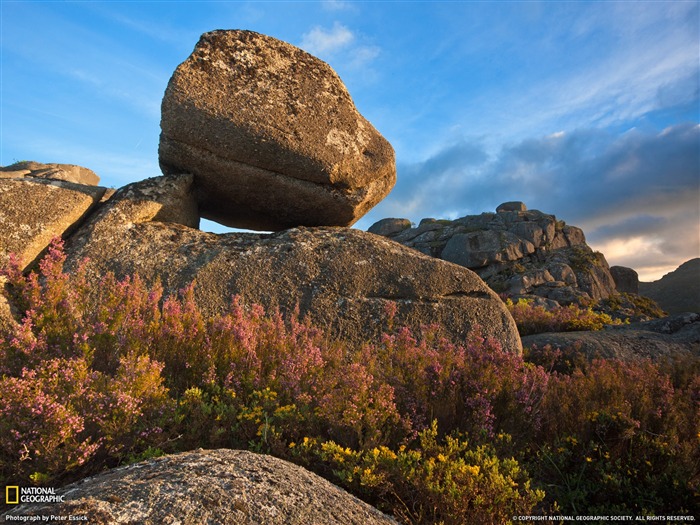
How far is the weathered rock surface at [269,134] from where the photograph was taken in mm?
9867

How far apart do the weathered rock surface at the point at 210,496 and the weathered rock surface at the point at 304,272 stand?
5.39m

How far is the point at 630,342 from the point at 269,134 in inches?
370

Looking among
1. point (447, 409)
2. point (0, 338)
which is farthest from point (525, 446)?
point (0, 338)

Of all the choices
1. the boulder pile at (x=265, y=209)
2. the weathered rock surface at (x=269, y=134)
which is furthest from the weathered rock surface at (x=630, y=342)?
the weathered rock surface at (x=269, y=134)

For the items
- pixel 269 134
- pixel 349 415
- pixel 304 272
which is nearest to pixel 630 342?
pixel 304 272

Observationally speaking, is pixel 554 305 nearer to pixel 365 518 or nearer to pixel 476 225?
pixel 365 518

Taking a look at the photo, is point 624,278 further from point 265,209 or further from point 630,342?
point 265,209

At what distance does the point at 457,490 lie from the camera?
130 inches

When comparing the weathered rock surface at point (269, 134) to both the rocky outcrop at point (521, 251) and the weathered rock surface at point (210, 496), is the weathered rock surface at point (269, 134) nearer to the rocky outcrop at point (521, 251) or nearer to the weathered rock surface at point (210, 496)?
the weathered rock surface at point (210, 496)

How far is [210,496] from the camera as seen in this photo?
264 centimetres

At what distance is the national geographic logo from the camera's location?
9.00ft

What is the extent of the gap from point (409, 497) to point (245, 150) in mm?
8114

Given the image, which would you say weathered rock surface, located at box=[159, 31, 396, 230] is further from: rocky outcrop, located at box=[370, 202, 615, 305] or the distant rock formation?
the distant rock formation

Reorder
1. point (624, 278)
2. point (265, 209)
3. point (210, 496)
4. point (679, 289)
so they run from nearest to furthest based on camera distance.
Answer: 1. point (210, 496)
2. point (265, 209)
3. point (624, 278)
4. point (679, 289)
